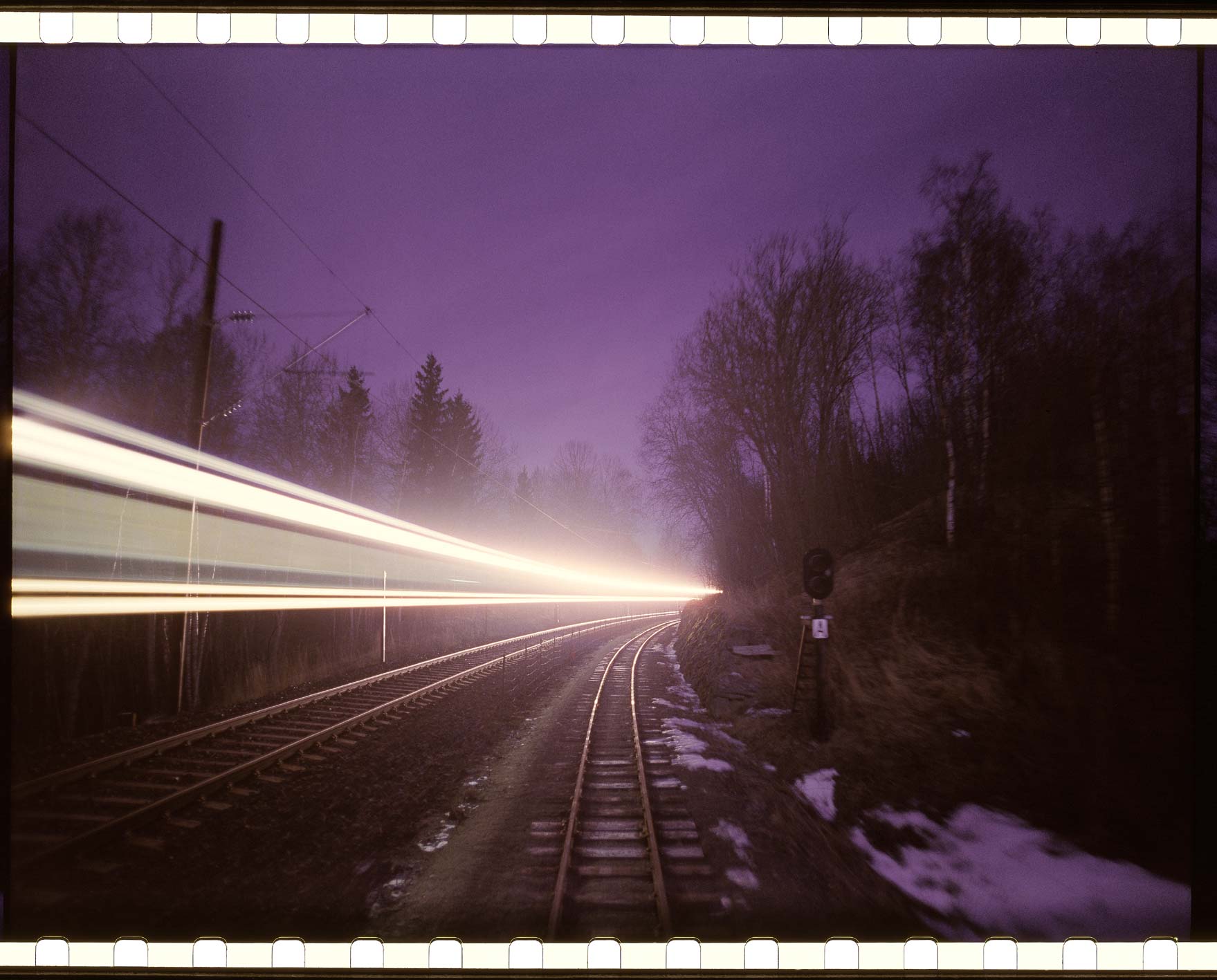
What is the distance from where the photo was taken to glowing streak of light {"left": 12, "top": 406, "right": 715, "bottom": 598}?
4.41 meters

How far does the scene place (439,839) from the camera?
15.5 ft

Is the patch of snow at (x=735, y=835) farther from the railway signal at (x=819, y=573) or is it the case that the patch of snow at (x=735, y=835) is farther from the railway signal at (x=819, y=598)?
the railway signal at (x=819, y=573)

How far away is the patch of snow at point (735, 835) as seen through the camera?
14.8ft

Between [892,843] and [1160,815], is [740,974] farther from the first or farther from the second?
[1160,815]

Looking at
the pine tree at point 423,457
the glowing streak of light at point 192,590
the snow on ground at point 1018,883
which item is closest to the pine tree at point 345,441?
the pine tree at point 423,457

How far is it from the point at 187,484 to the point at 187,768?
3739mm

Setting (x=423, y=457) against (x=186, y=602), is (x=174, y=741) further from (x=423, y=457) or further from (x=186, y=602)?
(x=423, y=457)

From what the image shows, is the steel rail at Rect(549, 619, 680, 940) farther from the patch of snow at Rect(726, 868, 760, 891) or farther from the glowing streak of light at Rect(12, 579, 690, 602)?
the glowing streak of light at Rect(12, 579, 690, 602)

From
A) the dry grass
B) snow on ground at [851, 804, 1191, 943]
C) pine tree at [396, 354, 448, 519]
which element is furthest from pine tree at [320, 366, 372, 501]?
snow on ground at [851, 804, 1191, 943]

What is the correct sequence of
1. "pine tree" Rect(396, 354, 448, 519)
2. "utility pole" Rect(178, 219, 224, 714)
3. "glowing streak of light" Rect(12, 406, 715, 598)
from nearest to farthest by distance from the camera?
"glowing streak of light" Rect(12, 406, 715, 598) < "utility pole" Rect(178, 219, 224, 714) < "pine tree" Rect(396, 354, 448, 519)

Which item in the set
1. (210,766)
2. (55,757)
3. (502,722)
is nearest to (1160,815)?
(502,722)

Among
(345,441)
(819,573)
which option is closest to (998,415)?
(819,573)

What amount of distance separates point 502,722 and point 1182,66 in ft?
35.4

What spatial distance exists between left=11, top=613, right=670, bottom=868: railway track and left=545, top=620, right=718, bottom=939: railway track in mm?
3452
